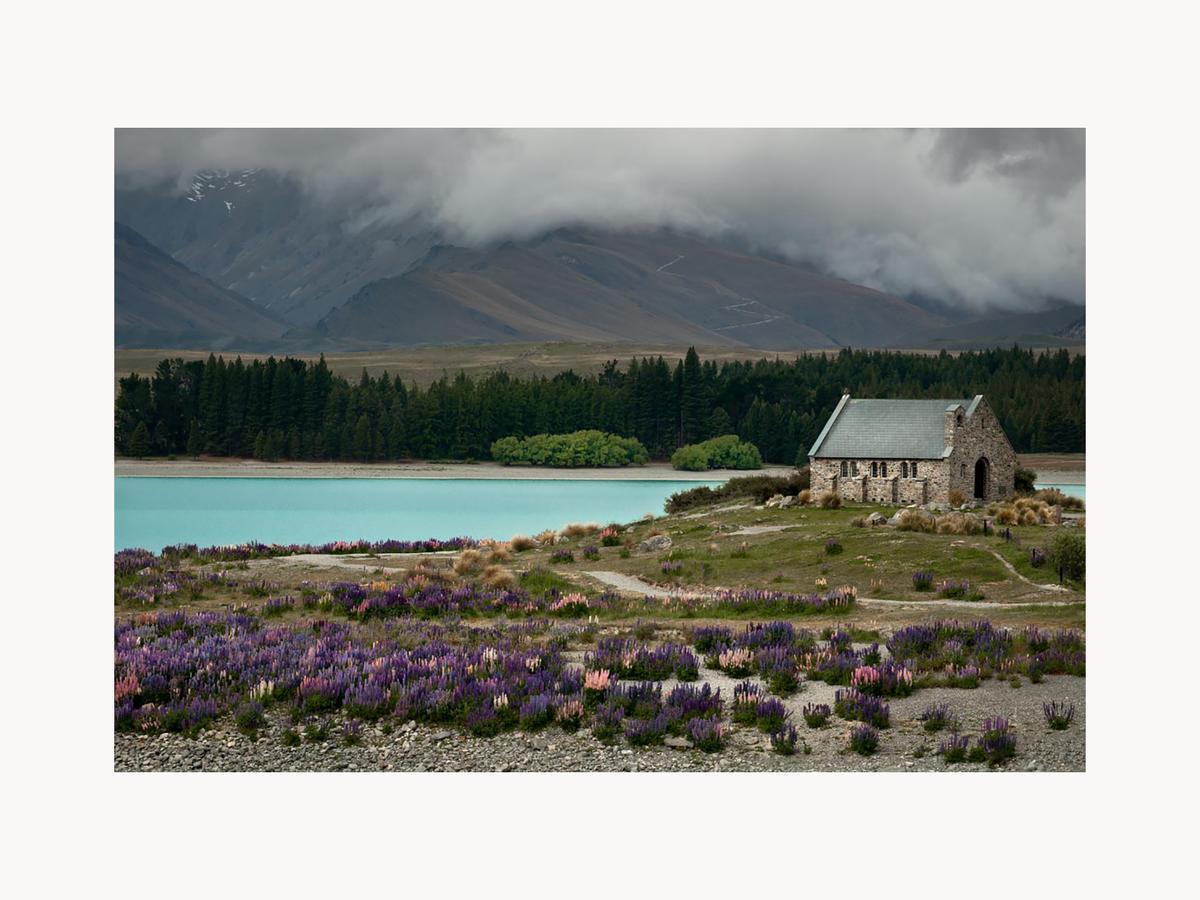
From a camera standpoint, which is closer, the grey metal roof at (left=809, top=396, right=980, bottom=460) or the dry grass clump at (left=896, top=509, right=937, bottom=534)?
the dry grass clump at (left=896, top=509, right=937, bottom=534)

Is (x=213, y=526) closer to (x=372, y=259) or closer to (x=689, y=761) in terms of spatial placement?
(x=372, y=259)

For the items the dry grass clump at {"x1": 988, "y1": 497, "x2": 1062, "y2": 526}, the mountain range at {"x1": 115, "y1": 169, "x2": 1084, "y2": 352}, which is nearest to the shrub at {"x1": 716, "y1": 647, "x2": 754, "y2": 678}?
the mountain range at {"x1": 115, "y1": 169, "x2": 1084, "y2": 352}

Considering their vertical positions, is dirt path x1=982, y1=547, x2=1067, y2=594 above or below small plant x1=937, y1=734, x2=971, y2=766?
above

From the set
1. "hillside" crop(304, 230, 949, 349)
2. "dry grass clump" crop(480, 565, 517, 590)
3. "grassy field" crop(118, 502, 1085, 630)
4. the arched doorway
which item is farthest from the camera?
"hillside" crop(304, 230, 949, 349)

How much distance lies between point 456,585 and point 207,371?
50.0 ft

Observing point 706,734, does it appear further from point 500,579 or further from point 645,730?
point 500,579

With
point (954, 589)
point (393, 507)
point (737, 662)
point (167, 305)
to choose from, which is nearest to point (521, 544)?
point (393, 507)

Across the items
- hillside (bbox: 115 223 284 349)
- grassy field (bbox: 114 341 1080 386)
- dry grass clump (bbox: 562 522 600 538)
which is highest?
grassy field (bbox: 114 341 1080 386)

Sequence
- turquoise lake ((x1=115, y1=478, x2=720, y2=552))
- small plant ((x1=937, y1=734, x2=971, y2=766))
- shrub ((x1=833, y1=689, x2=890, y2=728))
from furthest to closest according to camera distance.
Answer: turquoise lake ((x1=115, y1=478, x2=720, y2=552)) → shrub ((x1=833, y1=689, x2=890, y2=728)) → small plant ((x1=937, y1=734, x2=971, y2=766))

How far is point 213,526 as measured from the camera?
3488 centimetres

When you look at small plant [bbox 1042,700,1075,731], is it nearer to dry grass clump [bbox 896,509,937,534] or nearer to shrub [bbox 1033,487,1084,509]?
dry grass clump [bbox 896,509,937,534]

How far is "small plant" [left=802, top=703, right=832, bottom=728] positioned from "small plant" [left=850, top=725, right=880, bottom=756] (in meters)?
0.54

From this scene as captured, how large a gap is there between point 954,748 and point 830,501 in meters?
21.4

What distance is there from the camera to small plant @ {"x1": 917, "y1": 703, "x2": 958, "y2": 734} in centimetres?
1197
